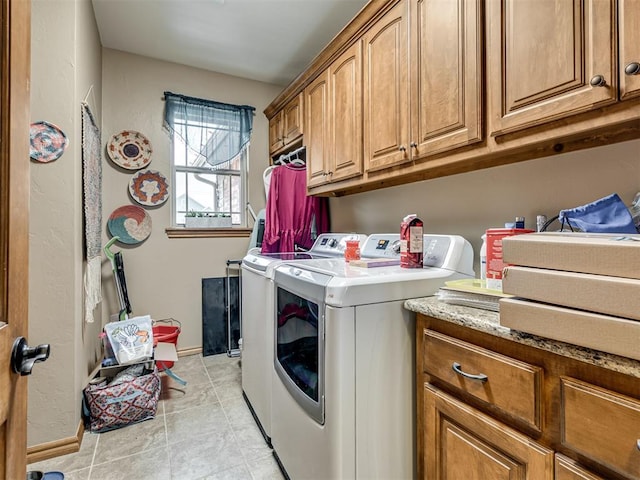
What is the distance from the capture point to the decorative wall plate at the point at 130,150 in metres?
2.77

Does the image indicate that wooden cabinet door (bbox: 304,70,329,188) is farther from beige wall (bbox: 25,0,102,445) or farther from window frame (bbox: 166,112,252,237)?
beige wall (bbox: 25,0,102,445)

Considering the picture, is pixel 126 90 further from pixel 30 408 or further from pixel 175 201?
pixel 30 408

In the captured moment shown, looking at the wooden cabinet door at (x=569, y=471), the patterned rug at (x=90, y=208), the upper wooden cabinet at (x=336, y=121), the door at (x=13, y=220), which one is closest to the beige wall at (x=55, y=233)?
the patterned rug at (x=90, y=208)

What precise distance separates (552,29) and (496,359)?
101 centimetres

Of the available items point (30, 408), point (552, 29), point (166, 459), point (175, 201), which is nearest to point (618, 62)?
point (552, 29)

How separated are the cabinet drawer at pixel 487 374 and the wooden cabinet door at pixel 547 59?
0.76 metres

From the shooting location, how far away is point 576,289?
27.3 inches

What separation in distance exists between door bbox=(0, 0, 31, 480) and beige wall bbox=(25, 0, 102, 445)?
118 centimetres

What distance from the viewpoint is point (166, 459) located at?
167cm

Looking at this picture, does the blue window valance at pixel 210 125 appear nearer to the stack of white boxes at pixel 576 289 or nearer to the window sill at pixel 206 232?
the window sill at pixel 206 232

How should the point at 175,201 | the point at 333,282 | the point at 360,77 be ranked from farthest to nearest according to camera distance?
the point at 175,201, the point at 360,77, the point at 333,282

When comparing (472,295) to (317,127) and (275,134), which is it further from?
(275,134)

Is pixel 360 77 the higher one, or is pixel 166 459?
pixel 360 77

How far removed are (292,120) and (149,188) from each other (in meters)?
1.40
